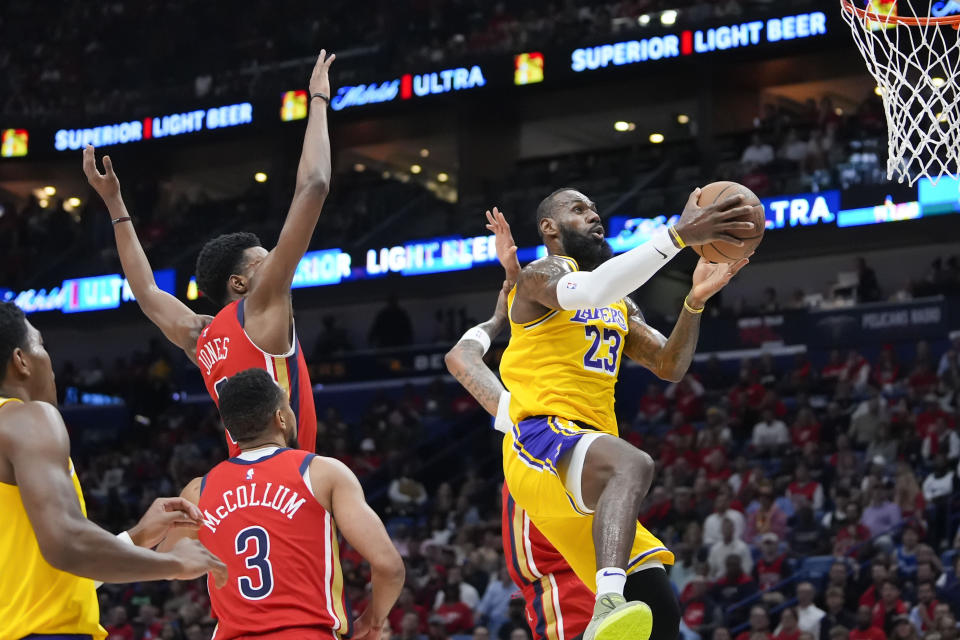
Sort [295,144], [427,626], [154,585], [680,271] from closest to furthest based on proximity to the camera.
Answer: [427,626], [154,585], [680,271], [295,144]

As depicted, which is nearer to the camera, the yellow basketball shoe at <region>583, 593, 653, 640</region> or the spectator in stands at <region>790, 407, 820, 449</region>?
the yellow basketball shoe at <region>583, 593, 653, 640</region>

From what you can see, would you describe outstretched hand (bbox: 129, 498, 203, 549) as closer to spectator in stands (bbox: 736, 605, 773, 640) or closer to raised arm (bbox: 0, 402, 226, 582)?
raised arm (bbox: 0, 402, 226, 582)

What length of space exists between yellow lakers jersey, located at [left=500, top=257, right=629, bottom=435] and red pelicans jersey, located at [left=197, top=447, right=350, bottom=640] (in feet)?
4.38

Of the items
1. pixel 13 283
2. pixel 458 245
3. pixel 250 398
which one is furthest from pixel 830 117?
pixel 250 398

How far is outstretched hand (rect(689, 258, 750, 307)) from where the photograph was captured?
529 cm

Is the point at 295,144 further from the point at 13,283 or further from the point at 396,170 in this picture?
the point at 13,283

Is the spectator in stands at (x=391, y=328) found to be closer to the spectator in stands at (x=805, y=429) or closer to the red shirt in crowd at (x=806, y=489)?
the spectator in stands at (x=805, y=429)

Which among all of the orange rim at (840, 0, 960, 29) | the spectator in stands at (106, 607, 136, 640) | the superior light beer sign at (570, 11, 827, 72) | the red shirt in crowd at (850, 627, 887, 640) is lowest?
the red shirt in crowd at (850, 627, 887, 640)

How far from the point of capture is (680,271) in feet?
66.1

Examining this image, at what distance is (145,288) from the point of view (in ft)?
17.7

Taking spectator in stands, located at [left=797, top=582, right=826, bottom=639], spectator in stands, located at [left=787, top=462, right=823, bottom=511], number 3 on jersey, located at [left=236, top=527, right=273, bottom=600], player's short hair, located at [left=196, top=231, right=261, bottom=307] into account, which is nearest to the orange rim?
player's short hair, located at [left=196, top=231, right=261, bottom=307]

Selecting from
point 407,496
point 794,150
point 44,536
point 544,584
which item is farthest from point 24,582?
point 794,150

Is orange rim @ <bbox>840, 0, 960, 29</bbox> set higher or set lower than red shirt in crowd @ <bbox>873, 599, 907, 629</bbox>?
higher

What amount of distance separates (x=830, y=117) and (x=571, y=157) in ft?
18.1
